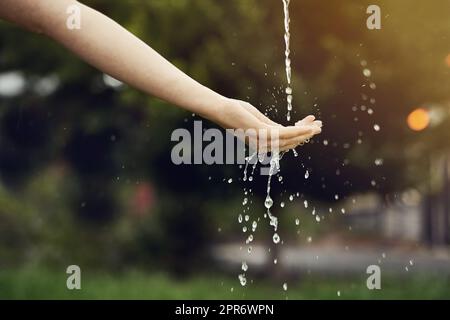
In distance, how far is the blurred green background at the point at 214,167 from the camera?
249 inches

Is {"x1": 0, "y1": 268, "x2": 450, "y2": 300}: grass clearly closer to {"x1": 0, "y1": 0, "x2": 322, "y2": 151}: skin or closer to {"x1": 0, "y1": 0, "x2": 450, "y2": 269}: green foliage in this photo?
{"x1": 0, "y1": 0, "x2": 450, "y2": 269}: green foliage

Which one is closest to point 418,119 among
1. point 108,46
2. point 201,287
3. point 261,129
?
point 201,287

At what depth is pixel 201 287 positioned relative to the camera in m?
7.06

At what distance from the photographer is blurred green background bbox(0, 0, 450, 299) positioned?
20.7 ft

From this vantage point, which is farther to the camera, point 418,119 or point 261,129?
point 418,119

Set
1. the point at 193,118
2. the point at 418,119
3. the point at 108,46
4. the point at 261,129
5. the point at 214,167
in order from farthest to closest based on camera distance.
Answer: the point at 418,119 → the point at 214,167 → the point at 193,118 → the point at 261,129 → the point at 108,46

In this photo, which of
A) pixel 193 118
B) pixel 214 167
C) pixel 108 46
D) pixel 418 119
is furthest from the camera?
pixel 418 119

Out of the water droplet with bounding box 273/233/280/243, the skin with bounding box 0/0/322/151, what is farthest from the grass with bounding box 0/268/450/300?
the skin with bounding box 0/0/322/151

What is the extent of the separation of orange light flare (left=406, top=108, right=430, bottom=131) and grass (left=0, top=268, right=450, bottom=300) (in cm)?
156

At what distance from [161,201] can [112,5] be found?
7.55ft

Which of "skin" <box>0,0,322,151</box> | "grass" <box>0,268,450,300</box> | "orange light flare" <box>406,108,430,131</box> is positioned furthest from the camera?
"orange light flare" <box>406,108,430,131</box>

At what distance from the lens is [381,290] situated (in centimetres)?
665

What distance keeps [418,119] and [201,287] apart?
2.79 metres

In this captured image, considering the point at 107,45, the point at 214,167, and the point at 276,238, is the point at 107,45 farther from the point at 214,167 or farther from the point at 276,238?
the point at 276,238
